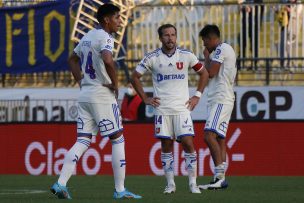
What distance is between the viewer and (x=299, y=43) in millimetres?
23922

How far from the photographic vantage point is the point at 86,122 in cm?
1214

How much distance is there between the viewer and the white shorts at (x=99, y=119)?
11992 mm

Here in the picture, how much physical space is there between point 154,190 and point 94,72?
2608 millimetres

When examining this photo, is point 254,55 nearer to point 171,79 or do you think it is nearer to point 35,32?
point 35,32

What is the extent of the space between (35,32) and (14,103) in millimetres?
2544

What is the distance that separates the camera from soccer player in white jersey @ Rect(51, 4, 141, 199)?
1192 centimetres

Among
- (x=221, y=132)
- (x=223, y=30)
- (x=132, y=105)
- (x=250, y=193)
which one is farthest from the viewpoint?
(x=223, y=30)

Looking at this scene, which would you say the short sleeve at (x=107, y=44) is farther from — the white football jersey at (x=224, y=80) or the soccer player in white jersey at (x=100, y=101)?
the white football jersey at (x=224, y=80)

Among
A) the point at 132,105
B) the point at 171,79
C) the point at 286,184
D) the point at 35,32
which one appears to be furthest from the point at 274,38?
the point at 171,79

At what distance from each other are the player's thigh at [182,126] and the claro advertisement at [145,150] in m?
6.46

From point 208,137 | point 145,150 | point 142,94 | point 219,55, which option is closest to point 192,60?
point 142,94

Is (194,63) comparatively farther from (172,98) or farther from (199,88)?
(172,98)

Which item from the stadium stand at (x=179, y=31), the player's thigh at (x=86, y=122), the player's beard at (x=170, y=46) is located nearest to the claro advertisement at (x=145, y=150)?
the stadium stand at (x=179, y=31)

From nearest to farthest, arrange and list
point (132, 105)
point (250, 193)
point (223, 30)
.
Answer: point (250, 193) < point (132, 105) < point (223, 30)
